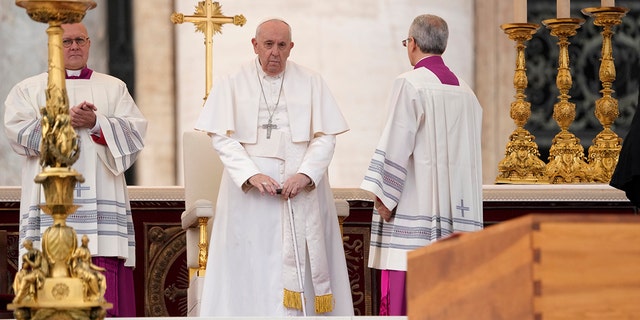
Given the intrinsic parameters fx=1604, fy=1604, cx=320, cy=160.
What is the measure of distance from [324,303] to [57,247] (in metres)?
4.22

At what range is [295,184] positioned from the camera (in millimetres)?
7695

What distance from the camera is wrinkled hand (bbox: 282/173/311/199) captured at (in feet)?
25.3

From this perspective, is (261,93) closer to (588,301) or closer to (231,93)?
(231,93)

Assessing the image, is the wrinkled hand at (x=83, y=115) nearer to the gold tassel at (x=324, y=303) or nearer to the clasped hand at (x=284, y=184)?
the clasped hand at (x=284, y=184)

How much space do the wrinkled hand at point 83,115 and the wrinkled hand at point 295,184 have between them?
1005 mm

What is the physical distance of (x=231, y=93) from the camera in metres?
8.09

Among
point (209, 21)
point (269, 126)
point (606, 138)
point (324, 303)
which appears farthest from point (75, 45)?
point (606, 138)

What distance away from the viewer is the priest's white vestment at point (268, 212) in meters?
7.83

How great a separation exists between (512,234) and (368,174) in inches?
183

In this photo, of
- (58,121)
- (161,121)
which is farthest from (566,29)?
(58,121)

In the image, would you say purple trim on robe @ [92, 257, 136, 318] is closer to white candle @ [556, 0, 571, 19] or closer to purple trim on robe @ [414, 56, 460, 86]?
purple trim on robe @ [414, 56, 460, 86]

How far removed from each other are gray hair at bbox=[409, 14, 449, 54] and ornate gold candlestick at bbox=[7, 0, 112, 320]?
4.29 m

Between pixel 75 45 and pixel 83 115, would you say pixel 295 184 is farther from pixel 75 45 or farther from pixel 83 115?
pixel 75 45

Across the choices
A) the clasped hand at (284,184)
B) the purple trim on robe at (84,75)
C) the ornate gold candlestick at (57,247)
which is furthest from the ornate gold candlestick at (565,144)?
the ornate gold candlestick at (57,247)
